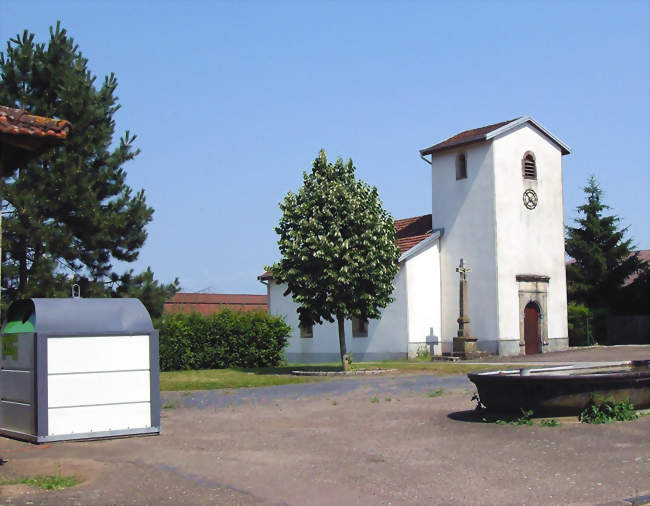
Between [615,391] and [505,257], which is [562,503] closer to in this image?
[615,391]

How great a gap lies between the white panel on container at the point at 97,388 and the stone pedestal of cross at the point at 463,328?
24.5m

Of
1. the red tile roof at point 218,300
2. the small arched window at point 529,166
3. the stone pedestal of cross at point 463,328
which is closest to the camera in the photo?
the stone pedestal of cross at point 463,328

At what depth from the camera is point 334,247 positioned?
2641 cm

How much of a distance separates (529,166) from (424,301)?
7897 mm

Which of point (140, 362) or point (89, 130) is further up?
point (89, 130)

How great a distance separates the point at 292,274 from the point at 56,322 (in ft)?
50.4

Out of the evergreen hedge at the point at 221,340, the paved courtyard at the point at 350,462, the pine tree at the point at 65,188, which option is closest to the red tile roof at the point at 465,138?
the evergreen hedge at the point at 221,340

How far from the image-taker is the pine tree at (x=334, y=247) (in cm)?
2662

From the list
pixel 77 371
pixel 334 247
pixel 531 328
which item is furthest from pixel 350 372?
pixel 77 371

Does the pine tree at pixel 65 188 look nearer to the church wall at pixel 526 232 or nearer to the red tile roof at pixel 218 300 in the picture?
the church wall at pixel 526 232

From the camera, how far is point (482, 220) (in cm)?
3644

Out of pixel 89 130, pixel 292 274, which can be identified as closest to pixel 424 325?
pixel 292 274

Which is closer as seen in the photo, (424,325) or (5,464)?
(5,464)

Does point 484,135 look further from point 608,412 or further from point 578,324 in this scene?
point 608,412
